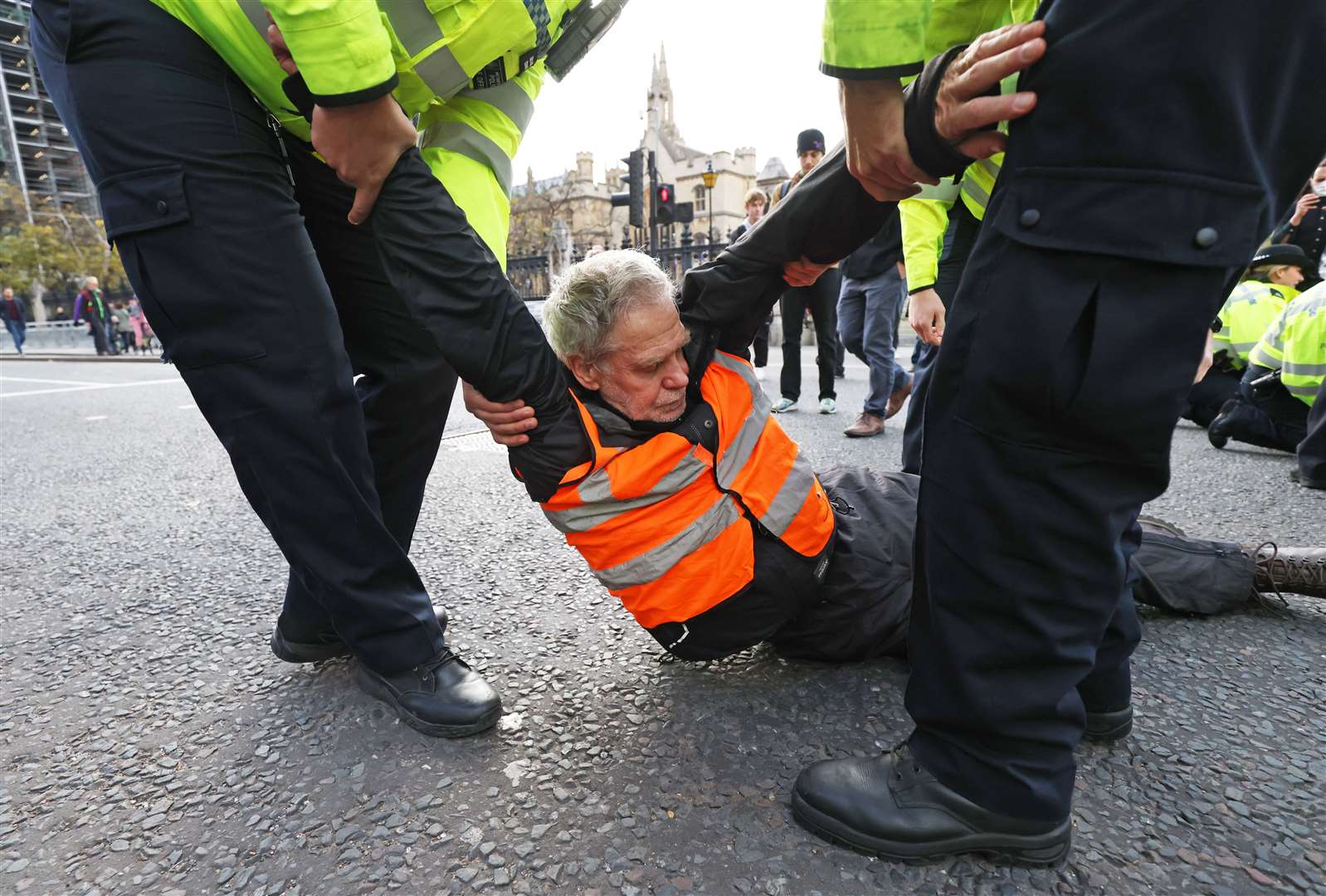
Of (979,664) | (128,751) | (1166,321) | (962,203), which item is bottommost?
(128,751)

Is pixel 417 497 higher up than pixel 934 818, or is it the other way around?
pixel 417 497

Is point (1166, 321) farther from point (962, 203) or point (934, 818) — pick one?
point (962, 203)

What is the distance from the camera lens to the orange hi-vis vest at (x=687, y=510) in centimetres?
146

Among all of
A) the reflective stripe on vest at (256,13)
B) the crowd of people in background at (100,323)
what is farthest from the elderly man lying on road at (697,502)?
the crowd of people in background at (100,323)

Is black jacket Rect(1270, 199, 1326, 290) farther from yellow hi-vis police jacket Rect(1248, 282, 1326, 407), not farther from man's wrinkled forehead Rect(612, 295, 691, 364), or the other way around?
man's wrinkled forehead Rect(612, 295, 691, 364)

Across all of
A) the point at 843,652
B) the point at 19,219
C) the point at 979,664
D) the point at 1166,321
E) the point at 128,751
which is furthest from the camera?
the point at 19,219

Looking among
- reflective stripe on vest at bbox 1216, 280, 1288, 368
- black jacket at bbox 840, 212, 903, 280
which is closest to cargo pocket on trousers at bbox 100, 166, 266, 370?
black jacket at bbox 840, 212, 903, 280

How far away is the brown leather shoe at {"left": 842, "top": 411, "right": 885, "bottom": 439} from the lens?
4.87m

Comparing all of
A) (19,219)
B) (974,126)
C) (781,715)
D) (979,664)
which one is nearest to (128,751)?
(781,715)

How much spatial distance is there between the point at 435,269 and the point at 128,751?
1205 millimetres

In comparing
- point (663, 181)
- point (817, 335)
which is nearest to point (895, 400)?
point (817, 335)

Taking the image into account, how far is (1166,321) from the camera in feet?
3.02

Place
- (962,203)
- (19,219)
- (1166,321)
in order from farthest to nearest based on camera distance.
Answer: (19,219) < (962,203) < (1166,321)

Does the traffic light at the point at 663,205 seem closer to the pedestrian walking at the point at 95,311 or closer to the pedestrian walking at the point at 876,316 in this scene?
the pedestrian walking at the point at 876,316
